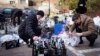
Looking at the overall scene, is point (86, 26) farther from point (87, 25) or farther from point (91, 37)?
point (91, 37)

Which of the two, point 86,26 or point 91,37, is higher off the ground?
point 86,26

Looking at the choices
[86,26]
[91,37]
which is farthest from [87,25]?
[91,37]

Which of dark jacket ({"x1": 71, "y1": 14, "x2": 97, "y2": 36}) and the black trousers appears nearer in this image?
dark jacket ({"x1": 71, "y1": 14, "x2": 97, "y2": 36})

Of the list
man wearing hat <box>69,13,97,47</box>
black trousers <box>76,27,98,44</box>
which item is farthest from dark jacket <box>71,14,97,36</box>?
black trousers <box>76,27,98,44</box>

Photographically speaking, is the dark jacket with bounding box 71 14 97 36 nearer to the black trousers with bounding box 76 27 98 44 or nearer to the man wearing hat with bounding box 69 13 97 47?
the man wearing hat with bounding box 69 13 97 47

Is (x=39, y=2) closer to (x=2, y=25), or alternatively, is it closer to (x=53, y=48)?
(x=2, y=25)

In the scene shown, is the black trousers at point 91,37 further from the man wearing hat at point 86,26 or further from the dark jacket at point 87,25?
the dark jacket at point 87,25

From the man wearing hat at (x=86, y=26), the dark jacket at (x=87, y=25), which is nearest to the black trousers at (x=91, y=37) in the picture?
the man wearing hat at (x=86, y=26)

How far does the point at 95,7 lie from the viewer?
11289 mm

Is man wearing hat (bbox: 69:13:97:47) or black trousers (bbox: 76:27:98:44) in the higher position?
man wearing hat (bbox: 69:13:97:47)

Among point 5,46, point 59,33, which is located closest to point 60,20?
point 59,33

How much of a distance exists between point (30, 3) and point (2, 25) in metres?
13.6

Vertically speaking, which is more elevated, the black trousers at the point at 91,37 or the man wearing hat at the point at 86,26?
the man wearing hat at the point at 86,26

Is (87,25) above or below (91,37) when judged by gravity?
above
